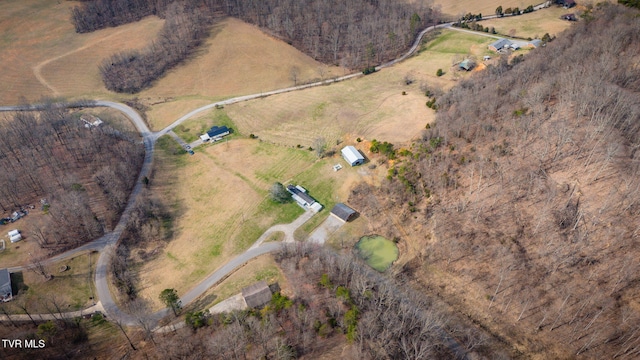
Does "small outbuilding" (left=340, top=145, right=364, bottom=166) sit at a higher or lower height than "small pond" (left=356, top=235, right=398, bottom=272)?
higher

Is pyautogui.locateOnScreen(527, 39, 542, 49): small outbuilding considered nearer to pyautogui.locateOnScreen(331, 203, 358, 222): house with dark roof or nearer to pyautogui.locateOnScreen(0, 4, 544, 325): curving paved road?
pyautogui.locateOnScreen(331, 203, 358, 222): house with dark roof

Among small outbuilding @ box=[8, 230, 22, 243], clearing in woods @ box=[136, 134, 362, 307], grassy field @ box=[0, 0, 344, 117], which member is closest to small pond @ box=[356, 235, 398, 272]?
clearing in woods @ box=[136, 134, 362, 307]

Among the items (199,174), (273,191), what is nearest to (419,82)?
(273,191)

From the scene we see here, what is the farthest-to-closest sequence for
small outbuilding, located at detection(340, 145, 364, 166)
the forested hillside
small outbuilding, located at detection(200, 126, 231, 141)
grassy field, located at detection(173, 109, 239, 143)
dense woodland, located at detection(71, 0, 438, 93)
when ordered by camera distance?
dense woodland, located at detection(71, 0, 438, 93) → grassy field, located at detection(173, 109, 239, 143) → small outbuilding, located at detection(200, 126, 231, 141) → small outbuilding, located at detection(340, 145, 364, 166) → the forested hillside

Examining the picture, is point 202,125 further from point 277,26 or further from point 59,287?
point 277,26

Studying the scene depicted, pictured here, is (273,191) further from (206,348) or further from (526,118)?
(526,118)

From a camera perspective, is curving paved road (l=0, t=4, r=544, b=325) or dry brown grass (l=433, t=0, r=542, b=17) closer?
curving paved road (l=0, t=4, r=544, b=325)
